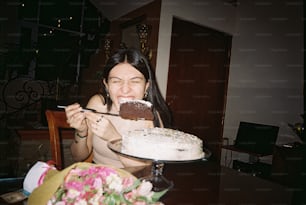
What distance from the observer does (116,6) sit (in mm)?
4348

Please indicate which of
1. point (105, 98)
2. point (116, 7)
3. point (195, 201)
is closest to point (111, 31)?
point (116, 7)

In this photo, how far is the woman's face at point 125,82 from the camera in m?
1.40

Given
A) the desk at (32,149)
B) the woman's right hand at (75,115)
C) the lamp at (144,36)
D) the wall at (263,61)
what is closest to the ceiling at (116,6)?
the lamp at (144,36)

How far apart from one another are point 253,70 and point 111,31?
2.54 meters

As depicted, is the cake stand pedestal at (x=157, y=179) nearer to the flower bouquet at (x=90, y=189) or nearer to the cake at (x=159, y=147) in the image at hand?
the cake at (x=159, y=147)

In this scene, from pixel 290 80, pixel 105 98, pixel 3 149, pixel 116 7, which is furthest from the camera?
pixel 116 7

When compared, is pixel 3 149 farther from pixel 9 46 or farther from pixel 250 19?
pixel 250 19

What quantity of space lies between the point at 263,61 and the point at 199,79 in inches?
43.6

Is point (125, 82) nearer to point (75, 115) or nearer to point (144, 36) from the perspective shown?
point (75, 115)

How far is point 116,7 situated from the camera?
4363 millimetres

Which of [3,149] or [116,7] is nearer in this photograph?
[3,149]

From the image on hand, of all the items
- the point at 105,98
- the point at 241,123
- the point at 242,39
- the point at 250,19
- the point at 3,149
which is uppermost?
the point at 250,19

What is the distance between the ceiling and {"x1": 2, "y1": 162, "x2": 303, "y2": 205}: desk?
261 cm

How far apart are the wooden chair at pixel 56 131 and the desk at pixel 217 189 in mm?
546
